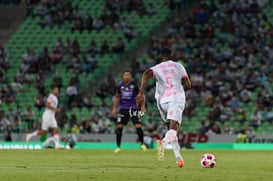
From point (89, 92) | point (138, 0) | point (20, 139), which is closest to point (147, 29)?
point (138, 0)

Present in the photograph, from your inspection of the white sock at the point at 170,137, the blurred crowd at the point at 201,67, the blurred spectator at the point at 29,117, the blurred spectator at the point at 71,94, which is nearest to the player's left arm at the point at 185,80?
the white sock at the point at 170,137

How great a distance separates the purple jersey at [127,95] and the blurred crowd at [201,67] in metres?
11.8

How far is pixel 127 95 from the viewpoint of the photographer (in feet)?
95.3

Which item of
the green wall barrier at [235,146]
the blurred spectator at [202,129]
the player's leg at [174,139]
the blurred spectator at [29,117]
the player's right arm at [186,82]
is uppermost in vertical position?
the player's right arm at [186,82]

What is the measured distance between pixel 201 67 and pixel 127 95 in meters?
16.4

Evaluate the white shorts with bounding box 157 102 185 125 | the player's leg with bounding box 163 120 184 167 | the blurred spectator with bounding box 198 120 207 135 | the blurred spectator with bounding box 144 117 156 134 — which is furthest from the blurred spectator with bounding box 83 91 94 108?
the player's leg with bounding box 163 120 184 167

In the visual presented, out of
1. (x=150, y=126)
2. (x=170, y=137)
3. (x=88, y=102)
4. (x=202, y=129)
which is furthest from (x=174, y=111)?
(x=88, y=102)

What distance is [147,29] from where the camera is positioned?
4909 centimetres

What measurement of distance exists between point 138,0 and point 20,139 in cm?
1351

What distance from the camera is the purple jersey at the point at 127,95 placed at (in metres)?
29.1

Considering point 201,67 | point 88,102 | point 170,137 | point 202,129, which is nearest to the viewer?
point 170,137

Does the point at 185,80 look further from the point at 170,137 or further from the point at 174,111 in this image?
the point at 170,137

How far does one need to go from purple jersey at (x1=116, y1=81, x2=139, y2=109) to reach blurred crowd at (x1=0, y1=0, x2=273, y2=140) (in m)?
11.8

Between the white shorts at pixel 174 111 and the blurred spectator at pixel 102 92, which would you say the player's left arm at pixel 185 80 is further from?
the blurred spectator at pixel 102 92
